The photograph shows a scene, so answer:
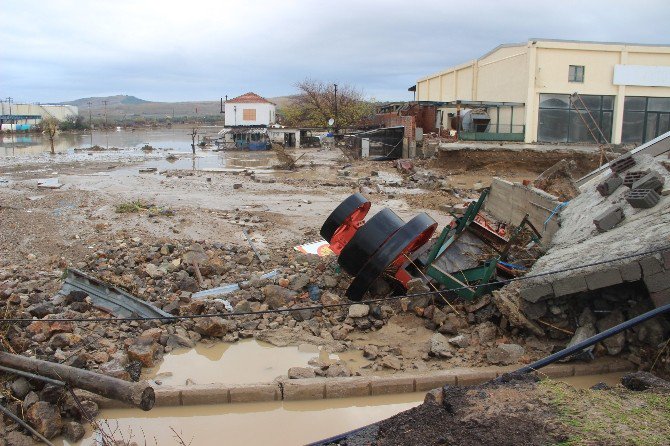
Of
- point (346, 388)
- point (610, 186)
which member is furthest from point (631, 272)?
point (610, 186)

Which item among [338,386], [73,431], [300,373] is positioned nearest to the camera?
[73,431]

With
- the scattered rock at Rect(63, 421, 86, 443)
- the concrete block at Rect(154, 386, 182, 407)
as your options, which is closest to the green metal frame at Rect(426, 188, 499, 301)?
the concrete block at Rect(154, 386, 182, 407)

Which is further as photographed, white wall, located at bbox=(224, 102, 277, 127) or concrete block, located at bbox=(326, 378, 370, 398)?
white wall, located at bbox=(224, 102, 277, 127)

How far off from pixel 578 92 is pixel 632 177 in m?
26.2

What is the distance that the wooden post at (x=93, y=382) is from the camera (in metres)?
5.02

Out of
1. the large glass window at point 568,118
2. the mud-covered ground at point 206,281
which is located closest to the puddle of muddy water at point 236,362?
the mud-covered ground at point 206,281

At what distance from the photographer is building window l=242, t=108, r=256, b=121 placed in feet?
213

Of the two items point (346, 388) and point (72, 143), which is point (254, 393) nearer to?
point (346, 388)

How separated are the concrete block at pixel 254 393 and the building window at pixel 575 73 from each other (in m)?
31.4

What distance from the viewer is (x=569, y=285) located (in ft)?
22.6

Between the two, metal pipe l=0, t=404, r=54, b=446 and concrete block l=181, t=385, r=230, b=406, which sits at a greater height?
metal pipe l=0, t=404, r=54, b=446

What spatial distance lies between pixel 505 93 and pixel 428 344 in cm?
3047

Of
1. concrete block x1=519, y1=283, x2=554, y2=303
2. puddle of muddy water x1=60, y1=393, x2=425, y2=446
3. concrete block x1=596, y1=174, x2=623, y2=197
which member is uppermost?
concrete block x1=596, y1=174, x2=623, y2=197

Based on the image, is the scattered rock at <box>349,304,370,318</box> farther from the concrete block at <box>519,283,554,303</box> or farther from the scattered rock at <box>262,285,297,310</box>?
the concrete block at <box>519,283,554,303</box>
